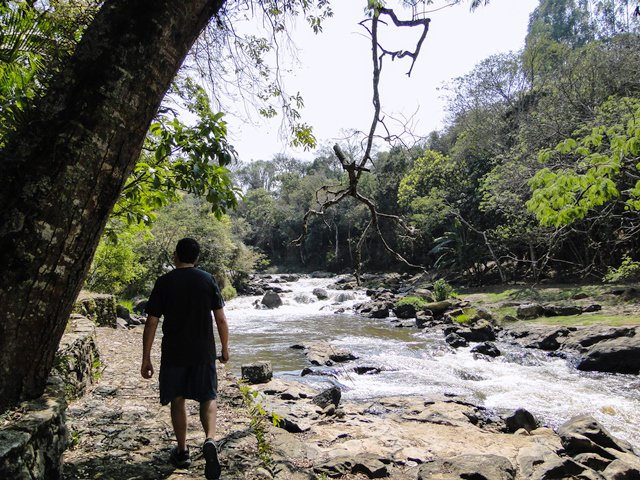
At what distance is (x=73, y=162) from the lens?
1882mm

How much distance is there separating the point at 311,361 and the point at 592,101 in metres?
16.4

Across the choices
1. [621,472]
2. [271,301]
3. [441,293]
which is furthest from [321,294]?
[621,472]

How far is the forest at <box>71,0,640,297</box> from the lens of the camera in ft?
12.2

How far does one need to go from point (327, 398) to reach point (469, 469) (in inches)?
125

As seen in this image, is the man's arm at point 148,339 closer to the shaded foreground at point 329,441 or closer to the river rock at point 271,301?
the shaded foreground at point 329,441

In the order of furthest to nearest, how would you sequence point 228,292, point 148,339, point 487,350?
1. point 228,292
2. point 487,350
3. point 148,339

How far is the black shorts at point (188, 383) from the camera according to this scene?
120 inches

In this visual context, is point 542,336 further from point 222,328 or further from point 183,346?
point 183,346

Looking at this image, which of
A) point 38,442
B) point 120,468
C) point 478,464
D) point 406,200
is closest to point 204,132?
point 38,442

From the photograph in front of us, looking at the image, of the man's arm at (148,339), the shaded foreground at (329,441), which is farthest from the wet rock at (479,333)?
the man's arm at (148,339)

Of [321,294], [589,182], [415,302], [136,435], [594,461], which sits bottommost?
[594,461]

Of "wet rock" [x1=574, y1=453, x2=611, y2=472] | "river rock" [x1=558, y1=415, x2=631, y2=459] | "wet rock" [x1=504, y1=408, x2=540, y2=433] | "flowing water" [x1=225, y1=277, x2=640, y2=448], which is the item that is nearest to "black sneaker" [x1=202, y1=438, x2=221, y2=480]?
"wet rock" [x1=574, y1=453, x2=611, y2=472]

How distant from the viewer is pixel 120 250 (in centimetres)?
1196

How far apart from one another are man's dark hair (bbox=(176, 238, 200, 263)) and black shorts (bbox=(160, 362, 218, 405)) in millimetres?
812
